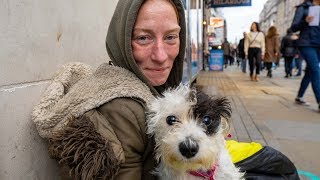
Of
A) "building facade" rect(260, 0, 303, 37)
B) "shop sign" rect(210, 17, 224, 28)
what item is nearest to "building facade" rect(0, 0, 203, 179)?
"shop sign" rect(210, 17, 224, 28)

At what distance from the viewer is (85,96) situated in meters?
1.79

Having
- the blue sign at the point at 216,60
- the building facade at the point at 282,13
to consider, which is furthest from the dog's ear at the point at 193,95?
the building facade at the point at 282,13

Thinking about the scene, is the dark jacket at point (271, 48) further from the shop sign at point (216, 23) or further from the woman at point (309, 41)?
the shop sign at point (216, 23)

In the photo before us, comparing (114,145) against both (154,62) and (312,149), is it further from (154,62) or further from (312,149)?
(312,149)

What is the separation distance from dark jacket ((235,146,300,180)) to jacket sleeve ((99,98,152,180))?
1011 mm

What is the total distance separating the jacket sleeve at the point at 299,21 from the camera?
7328 mm

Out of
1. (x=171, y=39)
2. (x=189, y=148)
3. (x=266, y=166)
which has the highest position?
(x=171, y=39)

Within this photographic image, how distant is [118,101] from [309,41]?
6.21m

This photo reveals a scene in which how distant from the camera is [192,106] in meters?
1.71

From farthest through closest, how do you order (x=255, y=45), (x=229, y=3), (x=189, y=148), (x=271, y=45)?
1. (x=229, y=3)
2. (x=271, y=45)
3. (x=255, y=45)
4. (x=189, y=148)

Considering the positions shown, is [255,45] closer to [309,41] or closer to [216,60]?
[309,41]

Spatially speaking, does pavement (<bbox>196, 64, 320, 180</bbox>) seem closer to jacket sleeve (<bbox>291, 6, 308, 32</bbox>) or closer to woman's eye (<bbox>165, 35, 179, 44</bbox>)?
woman's eye (<bbox>165, 35, 179, 44</bbox>)

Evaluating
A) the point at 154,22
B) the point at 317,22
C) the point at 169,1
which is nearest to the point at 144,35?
the point at 154,22

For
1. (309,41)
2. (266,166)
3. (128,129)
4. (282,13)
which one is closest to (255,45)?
(309,41)
